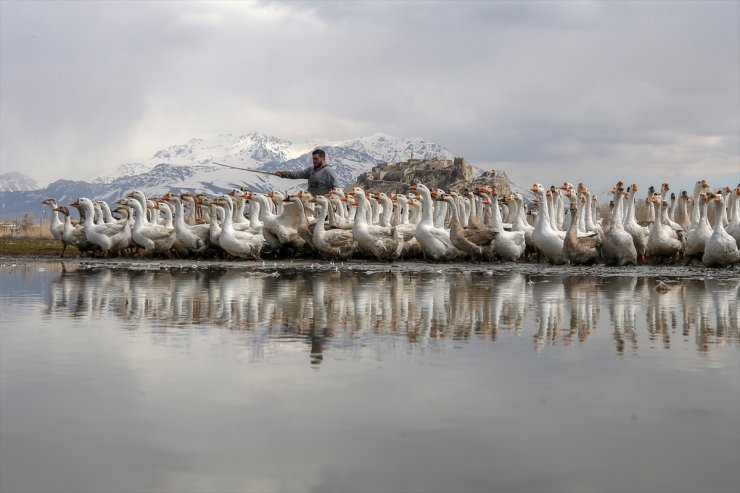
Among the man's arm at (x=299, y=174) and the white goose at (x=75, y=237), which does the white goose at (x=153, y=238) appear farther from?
the man's arm at (x=299, y=174)

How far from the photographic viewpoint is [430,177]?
100 metres

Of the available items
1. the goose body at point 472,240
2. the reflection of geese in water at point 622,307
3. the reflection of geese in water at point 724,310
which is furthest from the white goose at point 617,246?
the reflection of geese in water at point 724,310

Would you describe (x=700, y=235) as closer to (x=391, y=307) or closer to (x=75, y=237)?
(x=391, y=307)

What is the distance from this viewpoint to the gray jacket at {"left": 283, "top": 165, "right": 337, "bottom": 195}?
3089 centimetres

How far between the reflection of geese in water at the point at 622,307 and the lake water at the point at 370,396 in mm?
85

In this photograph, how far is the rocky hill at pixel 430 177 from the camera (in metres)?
82.7

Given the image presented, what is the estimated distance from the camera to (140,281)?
18.9m

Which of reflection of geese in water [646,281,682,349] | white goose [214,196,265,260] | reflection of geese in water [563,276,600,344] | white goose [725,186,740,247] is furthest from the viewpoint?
white goose [214,196,265,260]

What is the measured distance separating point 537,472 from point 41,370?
4.81 meters

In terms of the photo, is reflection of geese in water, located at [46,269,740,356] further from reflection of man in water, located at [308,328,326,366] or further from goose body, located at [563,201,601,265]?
goose body, located at [563,201,601,265]

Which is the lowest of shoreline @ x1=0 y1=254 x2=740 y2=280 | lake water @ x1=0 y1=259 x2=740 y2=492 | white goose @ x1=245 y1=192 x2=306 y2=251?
lake water @ x1=0 y1=259 x2=740 y2=492

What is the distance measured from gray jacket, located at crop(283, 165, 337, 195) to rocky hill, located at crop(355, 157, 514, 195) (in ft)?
152

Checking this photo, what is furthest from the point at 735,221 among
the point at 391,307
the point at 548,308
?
the point at 391,307

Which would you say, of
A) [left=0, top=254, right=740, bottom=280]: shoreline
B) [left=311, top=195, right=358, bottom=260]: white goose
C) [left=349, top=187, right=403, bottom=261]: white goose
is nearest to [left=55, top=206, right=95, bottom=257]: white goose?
[left=0, top=254, right=740, bottom=280]: shoreline
